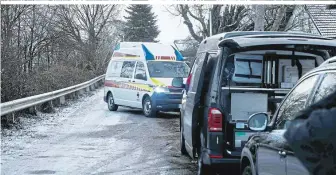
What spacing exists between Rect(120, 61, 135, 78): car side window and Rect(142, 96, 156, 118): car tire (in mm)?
1267

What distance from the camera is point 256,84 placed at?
7102mm

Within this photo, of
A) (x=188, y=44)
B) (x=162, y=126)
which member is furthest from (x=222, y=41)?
(x=188, y=44)

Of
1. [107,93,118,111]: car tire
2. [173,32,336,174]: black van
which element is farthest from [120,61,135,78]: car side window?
[173,32,336,174]: black van

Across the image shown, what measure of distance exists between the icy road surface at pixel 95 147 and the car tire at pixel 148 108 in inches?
11.5

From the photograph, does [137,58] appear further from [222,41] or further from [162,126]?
[222,41]

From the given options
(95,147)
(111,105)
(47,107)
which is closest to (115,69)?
(111,105)

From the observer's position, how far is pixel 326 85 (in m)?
3.62

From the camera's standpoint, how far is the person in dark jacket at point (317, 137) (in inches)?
87.9

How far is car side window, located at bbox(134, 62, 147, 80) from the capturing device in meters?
16.6

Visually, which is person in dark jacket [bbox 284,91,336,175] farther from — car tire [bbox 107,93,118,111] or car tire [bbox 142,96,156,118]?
car tire [bbox 107,93,118,111]

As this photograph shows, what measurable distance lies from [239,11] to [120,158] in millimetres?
24508

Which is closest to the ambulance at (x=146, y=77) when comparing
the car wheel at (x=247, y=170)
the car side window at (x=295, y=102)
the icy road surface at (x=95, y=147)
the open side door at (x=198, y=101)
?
the icy road surface at (x=95, y=147)

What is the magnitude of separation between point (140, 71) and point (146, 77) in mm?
532

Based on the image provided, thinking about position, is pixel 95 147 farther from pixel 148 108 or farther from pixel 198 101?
pixel 148 108
